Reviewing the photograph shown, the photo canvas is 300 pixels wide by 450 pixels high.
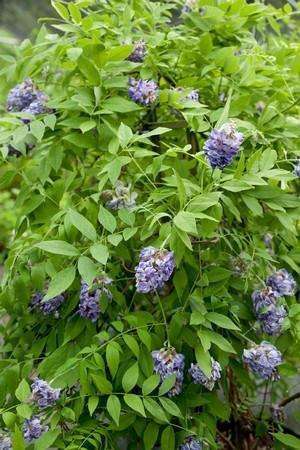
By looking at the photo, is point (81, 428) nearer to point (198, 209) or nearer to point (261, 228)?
point (198, 209)

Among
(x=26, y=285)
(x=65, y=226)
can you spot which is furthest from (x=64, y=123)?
(x=26, y=285)

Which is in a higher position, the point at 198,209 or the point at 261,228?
the point at 198,209

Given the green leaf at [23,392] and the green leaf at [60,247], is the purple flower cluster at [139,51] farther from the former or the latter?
the green leaf at [23,392]

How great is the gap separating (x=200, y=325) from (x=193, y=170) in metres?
0.59

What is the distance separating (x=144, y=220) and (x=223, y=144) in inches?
12.3

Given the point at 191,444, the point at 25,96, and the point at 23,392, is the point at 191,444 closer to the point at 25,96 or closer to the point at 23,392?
the point at 23,392

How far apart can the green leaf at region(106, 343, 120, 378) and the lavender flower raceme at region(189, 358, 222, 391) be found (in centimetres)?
16

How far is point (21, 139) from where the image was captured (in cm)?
147

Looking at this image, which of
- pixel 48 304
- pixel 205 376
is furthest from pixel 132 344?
pixel 48 304

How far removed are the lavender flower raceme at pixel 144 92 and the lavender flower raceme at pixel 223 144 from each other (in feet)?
1.17

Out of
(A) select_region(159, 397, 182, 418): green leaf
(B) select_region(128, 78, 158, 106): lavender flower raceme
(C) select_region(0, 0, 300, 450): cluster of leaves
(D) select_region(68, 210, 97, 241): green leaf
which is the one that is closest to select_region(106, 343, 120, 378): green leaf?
(C) select_region(0, 0, 300, 450): cluster of leaves

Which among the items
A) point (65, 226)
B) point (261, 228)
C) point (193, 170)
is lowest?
point (261, 228)

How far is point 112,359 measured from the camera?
1.24 m

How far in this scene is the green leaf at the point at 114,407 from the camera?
1184 mm
